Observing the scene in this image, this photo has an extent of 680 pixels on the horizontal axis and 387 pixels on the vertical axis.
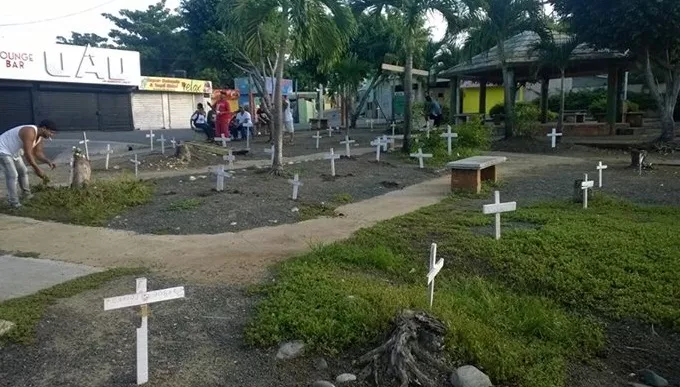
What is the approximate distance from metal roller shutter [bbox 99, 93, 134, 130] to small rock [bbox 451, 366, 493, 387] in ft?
105

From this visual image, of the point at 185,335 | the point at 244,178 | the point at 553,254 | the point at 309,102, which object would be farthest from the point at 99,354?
the point at 309,102

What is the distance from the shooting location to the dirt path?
19.1 ft

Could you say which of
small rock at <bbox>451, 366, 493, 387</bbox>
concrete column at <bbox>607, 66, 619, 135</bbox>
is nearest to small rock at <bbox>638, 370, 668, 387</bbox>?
small rock at <bbox>451, 366, 493, 387</bbox>

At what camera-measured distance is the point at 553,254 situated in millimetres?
5973

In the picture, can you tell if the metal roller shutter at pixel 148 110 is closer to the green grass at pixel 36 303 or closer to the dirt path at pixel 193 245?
the dirt path at pixel 193 245

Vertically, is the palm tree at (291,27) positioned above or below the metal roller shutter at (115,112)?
above

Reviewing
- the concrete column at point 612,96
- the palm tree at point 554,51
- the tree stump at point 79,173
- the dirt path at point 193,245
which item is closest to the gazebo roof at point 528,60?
the concrete column at point 612,96

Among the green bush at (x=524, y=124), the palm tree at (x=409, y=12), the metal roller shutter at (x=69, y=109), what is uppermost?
the palm tree at (x=409, y=12)

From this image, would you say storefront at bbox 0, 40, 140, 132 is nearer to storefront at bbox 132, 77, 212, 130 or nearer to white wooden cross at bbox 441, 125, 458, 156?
storefront at bbox 132, 77, 212, 130

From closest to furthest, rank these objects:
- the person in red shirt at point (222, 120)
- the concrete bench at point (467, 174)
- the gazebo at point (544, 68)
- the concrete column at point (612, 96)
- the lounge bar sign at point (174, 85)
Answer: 1. the concrete bench at point (467, 174)
2. the person in red shirt at point (222, 120)
3. the gazebo at point (544, 68)
4. the concrete column at point (612, 96)
5. the lounge bar sign at point (174, 85)

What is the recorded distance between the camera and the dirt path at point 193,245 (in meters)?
5.81

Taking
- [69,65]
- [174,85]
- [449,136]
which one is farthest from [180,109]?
[449,136]

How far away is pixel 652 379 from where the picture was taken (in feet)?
13.2

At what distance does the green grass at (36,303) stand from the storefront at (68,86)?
25565 millimetres
